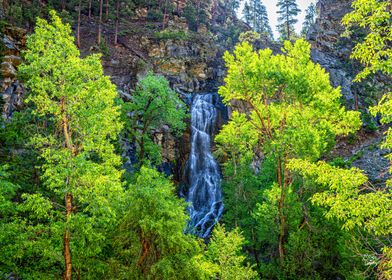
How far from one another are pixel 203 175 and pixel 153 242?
22493 millimetres

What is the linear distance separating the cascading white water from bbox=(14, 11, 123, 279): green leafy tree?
17123 millimetres

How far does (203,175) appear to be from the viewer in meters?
32.1

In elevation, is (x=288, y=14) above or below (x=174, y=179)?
above

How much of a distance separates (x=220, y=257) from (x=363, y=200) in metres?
8.62

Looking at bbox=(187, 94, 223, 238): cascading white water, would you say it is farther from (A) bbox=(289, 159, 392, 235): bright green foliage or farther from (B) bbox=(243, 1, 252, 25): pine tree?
(B) bbox=(243, 1, 252, 25): pine tree

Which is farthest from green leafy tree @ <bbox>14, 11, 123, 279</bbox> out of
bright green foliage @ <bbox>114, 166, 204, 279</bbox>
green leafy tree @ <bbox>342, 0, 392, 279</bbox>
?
green leafy tree @ <bbox>342, 0, 392, 279</bbox>

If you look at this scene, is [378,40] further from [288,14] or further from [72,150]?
[288,14]

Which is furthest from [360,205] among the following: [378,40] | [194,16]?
[194,16]

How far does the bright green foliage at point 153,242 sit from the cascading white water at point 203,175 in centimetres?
1689

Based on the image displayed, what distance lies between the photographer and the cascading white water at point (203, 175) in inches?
1125

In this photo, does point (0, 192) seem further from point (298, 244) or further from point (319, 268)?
point (319, 268)

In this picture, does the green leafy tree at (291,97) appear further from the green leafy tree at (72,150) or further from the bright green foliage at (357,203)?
the bright green foliage at (357,203)

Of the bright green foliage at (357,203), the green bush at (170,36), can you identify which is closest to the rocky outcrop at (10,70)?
the bright green foliage at (357,203)

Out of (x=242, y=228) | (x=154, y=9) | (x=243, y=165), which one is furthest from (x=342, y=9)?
(x=242, y=228)
